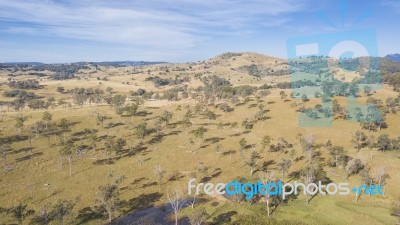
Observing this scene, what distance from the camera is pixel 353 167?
91.8 meters

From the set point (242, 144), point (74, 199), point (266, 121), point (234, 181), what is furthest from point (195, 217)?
point (266, 121)

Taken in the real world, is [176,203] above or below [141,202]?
below

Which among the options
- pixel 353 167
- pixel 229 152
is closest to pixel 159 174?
pixel 229 152

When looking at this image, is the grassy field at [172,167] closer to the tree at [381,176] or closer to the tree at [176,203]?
the tree at [176,203]

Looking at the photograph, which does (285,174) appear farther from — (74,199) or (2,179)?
(2,179)

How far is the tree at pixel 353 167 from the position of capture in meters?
91.4

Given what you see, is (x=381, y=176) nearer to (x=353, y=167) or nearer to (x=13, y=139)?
(x=353, y=167)

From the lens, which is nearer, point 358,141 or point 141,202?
point 141,202

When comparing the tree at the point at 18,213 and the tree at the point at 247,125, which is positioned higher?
the tree at the point at 247,125

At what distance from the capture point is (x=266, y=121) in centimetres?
15700

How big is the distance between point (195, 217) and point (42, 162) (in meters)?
69.2

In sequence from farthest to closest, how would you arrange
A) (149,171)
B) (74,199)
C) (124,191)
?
(149,171)
(124,191)
(74,199)

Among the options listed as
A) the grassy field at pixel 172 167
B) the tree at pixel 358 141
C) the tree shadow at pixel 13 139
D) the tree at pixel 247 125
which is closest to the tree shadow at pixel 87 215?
the grassy field at pixel 172 167

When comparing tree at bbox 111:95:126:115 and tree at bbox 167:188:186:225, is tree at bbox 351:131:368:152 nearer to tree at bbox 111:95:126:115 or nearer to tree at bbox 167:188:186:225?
tree at bbox 167:188:186:225
